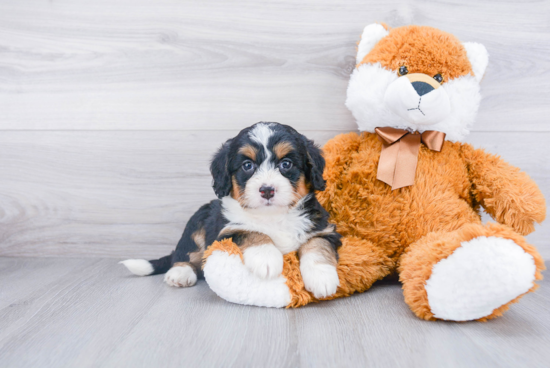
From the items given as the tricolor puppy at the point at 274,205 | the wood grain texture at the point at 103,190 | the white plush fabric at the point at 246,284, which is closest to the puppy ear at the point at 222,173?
the tricolor puppy at the point at 274,205

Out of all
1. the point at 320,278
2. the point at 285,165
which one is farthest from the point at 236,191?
the point at 320,278

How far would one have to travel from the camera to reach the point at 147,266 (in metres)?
1.83

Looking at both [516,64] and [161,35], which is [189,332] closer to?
[161,35]

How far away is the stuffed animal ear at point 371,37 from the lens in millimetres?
1642

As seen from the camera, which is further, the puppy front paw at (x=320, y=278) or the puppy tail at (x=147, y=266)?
the puppy tail at (x=147, y=266)

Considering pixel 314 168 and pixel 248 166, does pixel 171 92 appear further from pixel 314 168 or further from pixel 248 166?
pixel 314 168

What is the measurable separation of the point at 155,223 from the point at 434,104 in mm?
1470

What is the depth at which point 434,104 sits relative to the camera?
144 cm

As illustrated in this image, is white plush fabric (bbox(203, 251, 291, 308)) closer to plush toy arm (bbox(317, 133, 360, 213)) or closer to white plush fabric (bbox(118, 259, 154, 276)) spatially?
plush toy arm (bbox(317, 133, 360, 213))

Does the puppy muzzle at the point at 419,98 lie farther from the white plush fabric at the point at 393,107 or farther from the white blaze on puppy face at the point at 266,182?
the white blaze on puppy face at the point at 266,182

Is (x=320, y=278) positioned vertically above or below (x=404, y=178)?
below

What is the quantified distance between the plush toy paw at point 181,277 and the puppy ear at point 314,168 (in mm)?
665

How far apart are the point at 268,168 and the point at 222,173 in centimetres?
19

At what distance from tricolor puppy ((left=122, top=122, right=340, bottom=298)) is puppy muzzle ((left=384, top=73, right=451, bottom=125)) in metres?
0.35
